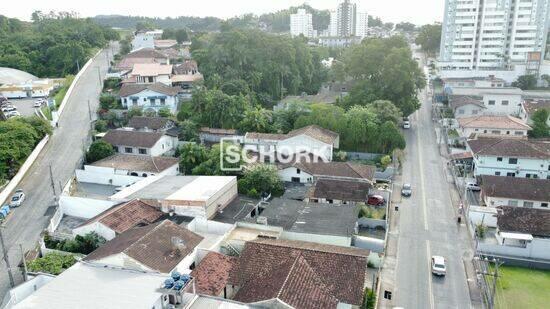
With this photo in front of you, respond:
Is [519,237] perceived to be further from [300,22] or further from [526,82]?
[300,22]

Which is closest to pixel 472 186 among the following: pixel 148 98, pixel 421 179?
pixel 421 179

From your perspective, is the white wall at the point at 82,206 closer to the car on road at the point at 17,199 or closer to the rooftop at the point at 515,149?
the car on road at the point at 17,199

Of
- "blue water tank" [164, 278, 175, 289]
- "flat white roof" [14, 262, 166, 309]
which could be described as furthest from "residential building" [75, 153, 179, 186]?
"blue water tank" [164, 278, 175, 289]

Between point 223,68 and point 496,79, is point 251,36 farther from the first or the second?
point 496,79

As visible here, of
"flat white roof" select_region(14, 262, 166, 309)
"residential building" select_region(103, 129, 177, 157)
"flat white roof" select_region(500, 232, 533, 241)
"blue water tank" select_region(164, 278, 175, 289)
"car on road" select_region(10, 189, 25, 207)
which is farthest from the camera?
"residential building" select_region(103, 129, 177, 157)

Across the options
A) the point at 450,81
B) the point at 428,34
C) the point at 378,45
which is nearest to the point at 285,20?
the point at 428,34

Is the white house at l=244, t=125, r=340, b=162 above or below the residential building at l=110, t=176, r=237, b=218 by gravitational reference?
above

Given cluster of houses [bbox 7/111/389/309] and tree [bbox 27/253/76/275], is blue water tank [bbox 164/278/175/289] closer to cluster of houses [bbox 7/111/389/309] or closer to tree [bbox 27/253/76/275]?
cluster of houses [bbox 7/111/389/309]
